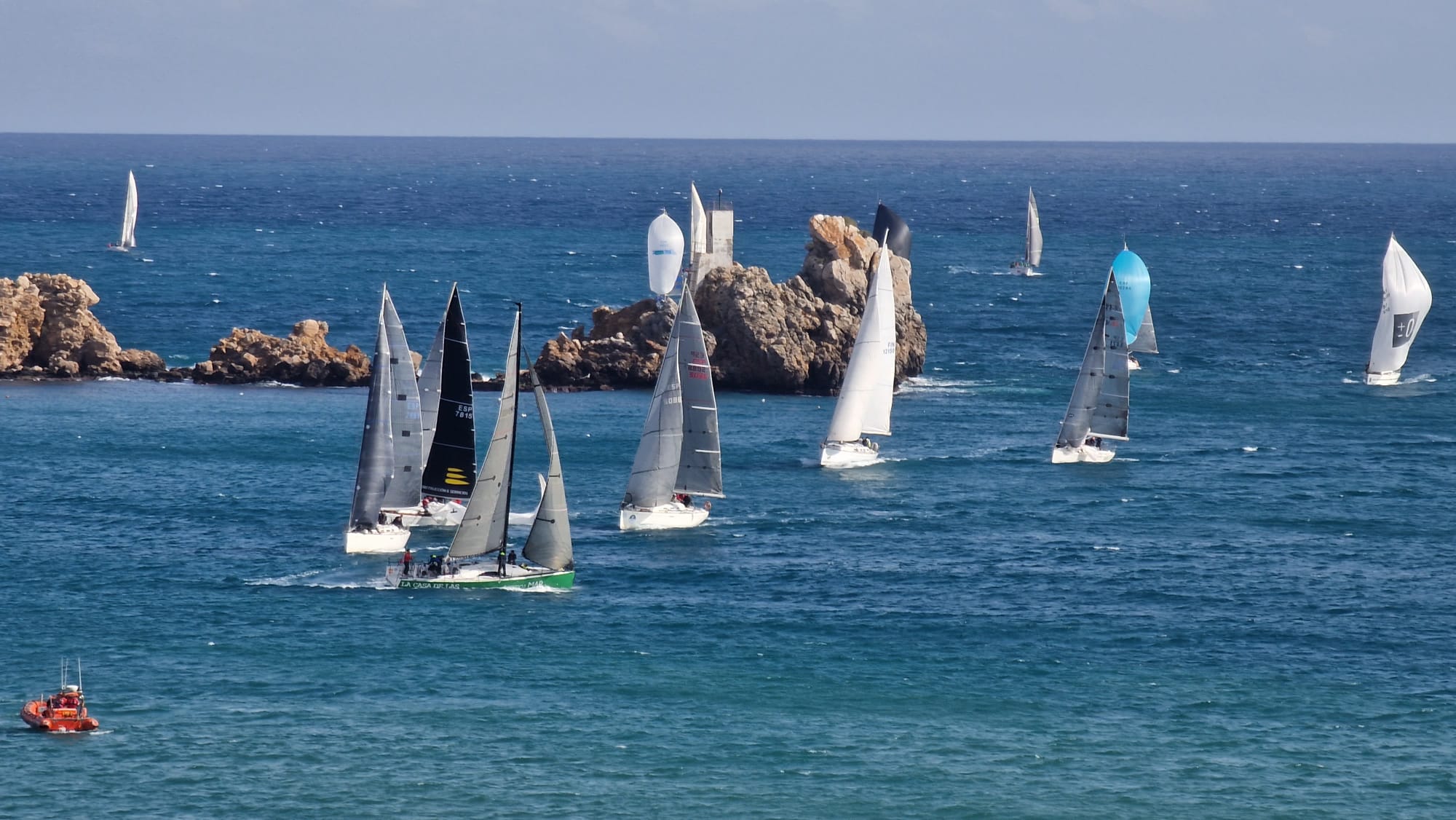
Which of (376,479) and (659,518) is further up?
(376,479)

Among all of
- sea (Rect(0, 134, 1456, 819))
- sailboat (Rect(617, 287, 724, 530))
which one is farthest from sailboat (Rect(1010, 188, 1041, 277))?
sailboat (Rect(617, 287, 724, 530))

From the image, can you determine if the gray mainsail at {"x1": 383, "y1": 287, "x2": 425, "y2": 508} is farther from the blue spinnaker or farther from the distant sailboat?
the blue spinnaker

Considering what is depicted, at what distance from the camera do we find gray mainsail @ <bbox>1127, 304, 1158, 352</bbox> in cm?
13150

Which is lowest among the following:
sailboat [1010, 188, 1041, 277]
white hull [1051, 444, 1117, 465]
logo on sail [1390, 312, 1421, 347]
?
white hull [1051, 444, 1117, 465]

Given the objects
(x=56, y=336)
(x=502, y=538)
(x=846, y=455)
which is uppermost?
(x=56, y=336)

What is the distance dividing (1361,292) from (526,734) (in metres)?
139

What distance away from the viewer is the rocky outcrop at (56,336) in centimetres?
11188

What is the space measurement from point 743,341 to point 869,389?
1703 cm

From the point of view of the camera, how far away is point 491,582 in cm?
6919

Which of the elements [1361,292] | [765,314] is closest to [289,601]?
[765,314]

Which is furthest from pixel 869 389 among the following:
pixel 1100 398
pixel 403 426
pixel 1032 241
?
pixel 1032 241

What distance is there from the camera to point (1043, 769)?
5256cm

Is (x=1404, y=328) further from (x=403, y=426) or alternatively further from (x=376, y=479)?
(x=376, y=479)

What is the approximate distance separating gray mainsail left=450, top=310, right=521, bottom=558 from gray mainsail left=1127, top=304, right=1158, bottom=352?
72042 millimetres
